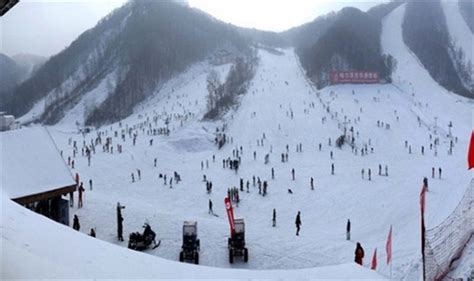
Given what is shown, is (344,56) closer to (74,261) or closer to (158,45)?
(158,45)

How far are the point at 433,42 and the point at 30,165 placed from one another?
109 metres

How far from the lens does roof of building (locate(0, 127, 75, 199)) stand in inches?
606

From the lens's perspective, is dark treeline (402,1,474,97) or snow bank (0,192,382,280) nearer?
snow bank (0,192,382,280)

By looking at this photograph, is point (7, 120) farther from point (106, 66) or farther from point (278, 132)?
point (106, 66)

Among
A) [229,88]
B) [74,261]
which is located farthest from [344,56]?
[74,261]

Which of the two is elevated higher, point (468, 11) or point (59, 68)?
point (468, 11)

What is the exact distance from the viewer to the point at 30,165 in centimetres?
1658

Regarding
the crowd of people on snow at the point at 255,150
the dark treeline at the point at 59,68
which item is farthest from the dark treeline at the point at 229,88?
the dark treeline at the point at 59,68

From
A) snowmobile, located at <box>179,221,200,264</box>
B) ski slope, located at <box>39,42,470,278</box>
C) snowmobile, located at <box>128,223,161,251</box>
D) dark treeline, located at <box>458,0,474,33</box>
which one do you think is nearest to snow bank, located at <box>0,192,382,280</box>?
snowmobile, located at <box>179,221,200,264</box>

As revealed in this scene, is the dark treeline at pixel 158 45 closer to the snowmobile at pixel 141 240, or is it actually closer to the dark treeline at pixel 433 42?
the dark treeline at pixel 433 42

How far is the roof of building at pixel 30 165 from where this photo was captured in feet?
50.5

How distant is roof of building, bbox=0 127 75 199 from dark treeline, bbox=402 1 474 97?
7051cm

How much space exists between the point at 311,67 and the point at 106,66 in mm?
65352

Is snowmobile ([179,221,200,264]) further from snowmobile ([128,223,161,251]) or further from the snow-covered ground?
snowmobile ([128,223,161,251])
